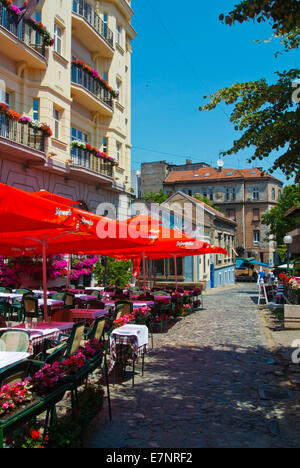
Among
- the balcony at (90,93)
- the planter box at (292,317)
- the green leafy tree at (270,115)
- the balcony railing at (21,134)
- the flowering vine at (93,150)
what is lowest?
the planter box at (292,317)

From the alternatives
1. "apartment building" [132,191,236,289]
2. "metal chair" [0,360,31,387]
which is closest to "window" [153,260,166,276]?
"apartment building" [132,191,236,289]

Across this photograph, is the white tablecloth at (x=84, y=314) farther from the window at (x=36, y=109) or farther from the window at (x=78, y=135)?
the window at (x=78, y=135)

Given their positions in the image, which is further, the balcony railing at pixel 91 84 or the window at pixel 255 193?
the window at pixel 255 193

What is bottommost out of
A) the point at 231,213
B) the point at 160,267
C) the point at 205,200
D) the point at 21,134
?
the point at 160,267

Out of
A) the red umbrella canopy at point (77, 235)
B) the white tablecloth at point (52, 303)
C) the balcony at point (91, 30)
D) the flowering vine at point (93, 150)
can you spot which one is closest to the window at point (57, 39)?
the balcony at point (91, 30)

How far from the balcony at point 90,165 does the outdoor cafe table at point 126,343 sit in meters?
13.0

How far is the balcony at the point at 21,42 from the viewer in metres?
15.4

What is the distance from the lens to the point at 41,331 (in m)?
7.30

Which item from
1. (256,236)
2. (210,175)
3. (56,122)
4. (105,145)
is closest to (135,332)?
(56,122)

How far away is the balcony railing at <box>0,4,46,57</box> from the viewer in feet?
50.7

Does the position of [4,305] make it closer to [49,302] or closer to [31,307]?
[49,302]

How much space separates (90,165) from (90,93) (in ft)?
12.0

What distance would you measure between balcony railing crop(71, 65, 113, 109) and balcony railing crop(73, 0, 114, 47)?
8.31 feet

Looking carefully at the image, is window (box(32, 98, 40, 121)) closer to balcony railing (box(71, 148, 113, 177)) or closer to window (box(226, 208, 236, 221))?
balcony railing (box(71, 148, 113, 177))
